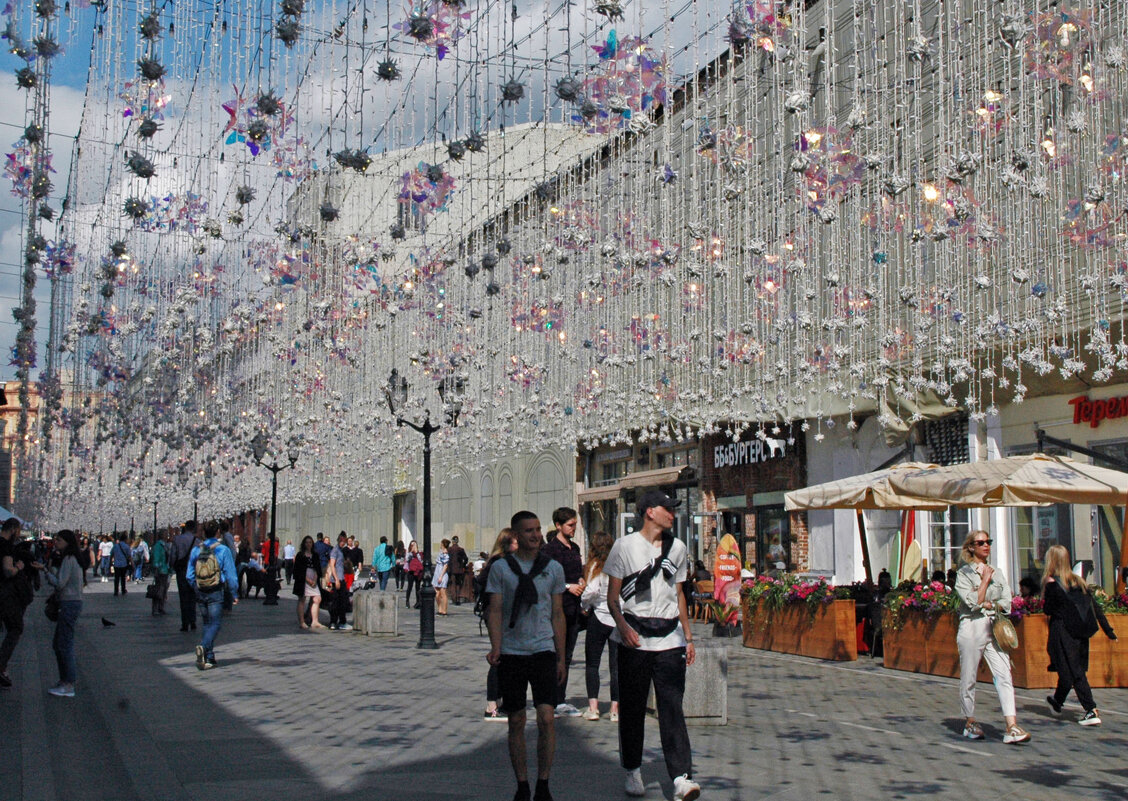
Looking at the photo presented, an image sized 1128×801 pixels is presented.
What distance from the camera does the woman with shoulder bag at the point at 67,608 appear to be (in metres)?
11.9

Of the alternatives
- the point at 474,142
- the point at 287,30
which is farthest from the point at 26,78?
the point at 474,142

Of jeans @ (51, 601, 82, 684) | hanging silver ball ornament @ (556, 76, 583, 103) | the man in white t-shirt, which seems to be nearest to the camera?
the man in white t-shirt

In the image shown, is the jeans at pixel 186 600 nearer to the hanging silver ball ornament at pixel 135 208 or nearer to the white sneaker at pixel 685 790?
the hanging silver ball ornament at pixel 135 208

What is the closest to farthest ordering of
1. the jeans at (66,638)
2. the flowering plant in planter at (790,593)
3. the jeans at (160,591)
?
1. the jeans at (66,638)
2. the flowering plant in planter at (790,593)
3. the jeans at (160,591)

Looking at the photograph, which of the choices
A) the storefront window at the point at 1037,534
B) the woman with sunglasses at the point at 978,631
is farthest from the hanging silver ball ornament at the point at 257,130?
the storefront window at the point at 1037,534

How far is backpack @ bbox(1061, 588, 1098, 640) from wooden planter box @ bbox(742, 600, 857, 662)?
5.71 meters

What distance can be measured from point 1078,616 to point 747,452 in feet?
68.5

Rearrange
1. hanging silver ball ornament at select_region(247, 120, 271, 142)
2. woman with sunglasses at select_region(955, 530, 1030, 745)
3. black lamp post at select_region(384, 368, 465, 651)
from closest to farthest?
woman with sunglasses at select_region(955, 530, 1030, 745) → hanging silver ball ornament at select_region(247, 120, 271, 142) → black lamp post at select_region(384, 368, 465, 651)

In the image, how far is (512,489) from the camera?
149ft

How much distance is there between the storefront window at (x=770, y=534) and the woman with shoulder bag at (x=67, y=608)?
19.9 metres

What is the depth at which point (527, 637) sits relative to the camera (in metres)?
7.11

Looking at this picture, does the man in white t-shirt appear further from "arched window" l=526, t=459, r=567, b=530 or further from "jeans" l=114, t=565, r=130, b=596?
"arched window" l=526, t=459, r=567, b=530

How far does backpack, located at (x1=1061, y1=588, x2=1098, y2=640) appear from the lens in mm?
10602

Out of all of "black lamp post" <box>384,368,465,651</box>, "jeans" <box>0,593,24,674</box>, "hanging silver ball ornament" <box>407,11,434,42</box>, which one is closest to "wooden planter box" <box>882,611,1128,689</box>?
"black lamp post" <box>384,368,465,651</box>
